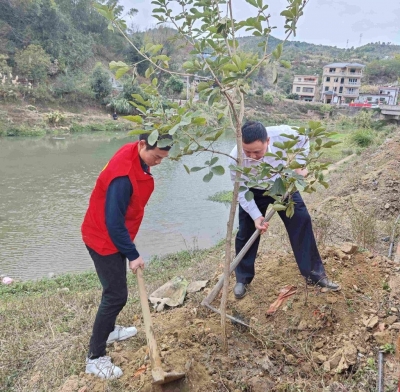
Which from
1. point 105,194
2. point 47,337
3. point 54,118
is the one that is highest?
point 105,194

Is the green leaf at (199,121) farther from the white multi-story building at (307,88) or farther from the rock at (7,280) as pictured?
the white multi-story building at (307,88)

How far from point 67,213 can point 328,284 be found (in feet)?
23.4

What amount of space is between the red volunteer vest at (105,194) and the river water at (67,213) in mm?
3966

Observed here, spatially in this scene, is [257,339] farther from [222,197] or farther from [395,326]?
[222,197]

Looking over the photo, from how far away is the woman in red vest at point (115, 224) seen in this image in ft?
5.78

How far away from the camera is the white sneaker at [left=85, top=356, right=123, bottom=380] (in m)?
1.90

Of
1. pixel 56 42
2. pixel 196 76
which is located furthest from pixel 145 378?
pixel 56 42

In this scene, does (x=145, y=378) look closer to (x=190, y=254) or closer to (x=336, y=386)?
(x=336, y=386)

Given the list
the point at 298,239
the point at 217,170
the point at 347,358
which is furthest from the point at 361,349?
the point at 217,170

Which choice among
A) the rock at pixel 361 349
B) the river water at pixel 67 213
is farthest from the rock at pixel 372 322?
the river water at pixel 67 213

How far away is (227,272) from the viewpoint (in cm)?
196

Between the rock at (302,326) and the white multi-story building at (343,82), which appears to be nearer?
the rock at (302,326)

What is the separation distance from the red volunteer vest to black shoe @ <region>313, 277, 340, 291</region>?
51.0 inches

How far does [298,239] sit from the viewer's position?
2.39 meters
